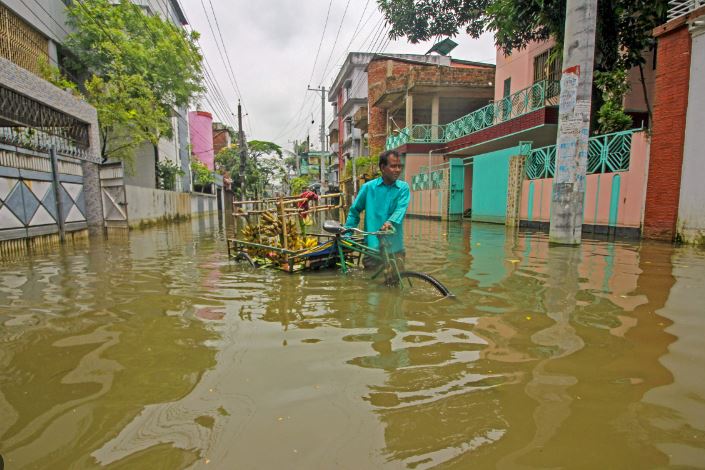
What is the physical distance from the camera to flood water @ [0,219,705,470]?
1702 mm

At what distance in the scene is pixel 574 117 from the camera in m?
7.63

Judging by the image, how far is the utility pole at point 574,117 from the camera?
293 inches

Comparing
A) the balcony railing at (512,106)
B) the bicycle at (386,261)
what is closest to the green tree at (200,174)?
the balcony railing at (512,106)

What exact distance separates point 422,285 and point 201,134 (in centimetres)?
3928

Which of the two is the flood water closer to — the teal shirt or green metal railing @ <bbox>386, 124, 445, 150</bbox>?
the teal shirt

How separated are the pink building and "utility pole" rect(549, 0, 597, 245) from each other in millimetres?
35267

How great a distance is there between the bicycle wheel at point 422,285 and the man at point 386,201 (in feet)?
1.05

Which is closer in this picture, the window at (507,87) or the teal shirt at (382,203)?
the teal shirt at (382,203)

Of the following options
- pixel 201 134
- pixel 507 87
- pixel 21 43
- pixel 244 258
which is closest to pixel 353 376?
pixel 244 258

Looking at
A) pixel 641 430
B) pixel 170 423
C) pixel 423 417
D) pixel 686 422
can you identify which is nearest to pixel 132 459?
pixel 170 423

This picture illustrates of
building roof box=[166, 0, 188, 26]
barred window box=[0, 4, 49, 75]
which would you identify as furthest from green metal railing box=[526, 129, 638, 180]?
building roof box=[166, 0, 188, 26]

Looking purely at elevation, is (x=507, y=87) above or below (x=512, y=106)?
above

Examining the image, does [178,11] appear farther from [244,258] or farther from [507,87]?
[244,258]

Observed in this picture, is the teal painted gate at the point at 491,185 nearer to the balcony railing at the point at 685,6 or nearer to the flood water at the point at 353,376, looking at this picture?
the balcony railing at the point at 685,6
